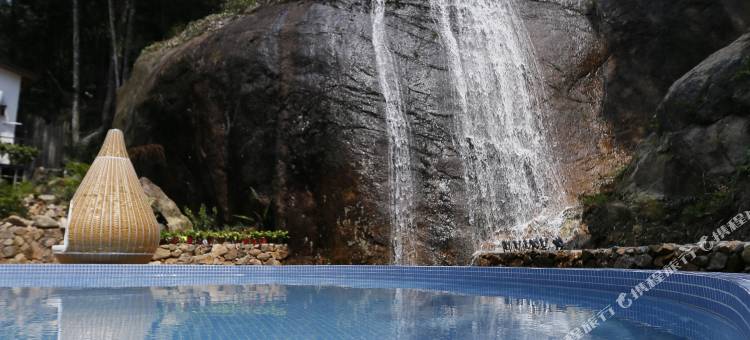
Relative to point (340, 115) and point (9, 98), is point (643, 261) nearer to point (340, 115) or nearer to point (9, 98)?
point (340, 115)

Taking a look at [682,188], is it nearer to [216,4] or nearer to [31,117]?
[216,4]

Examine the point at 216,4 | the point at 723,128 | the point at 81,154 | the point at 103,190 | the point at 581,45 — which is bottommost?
the point at 103,190

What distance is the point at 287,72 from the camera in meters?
13.0

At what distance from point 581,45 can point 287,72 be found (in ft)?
22.1

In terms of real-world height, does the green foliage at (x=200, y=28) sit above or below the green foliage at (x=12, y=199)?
above

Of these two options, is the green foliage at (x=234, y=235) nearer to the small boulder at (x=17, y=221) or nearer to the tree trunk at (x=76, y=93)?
the small boulder at (x=17, y=221)

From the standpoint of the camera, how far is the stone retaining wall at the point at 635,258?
231 inches

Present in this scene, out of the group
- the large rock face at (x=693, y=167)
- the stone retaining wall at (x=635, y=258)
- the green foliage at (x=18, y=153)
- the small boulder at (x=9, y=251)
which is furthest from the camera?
the green foliage at (x=18, y=153)

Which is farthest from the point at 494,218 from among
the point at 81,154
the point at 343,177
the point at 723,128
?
the point at 81,154

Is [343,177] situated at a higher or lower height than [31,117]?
lower

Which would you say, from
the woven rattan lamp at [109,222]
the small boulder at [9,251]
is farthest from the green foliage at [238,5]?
the small boulder at [9,251]

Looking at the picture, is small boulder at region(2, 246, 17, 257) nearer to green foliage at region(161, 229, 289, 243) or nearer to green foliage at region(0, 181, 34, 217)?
green foliage at region(0, 181, 34, 217)

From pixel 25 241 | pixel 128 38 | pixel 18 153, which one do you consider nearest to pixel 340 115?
pixel 25 241

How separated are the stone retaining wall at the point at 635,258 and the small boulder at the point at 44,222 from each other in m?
8.25
